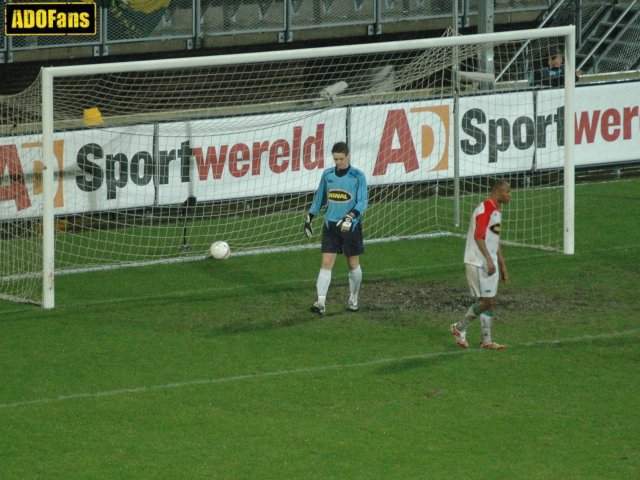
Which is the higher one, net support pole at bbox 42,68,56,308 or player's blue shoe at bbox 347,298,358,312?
net support pole at bbox 42,68,56,308

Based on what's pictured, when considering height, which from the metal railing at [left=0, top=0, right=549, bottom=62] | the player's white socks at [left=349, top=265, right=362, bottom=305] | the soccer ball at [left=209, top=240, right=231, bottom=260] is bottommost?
the player's white socks at [left=349, top=265, right=362, bottom=305]

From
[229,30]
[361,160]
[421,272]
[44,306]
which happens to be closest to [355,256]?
[421,272]

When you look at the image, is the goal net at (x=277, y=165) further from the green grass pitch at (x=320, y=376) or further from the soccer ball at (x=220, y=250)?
the green grass pitch at (x=320, y=376)

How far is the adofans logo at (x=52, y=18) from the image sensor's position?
57.1 feet

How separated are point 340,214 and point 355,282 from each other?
79 cm

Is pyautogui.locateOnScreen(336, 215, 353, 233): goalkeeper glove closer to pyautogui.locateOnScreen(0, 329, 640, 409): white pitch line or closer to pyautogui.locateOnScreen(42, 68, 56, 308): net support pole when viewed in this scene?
pyautogui.locateOnScreen(0, 329, 640, 409): white pitch line

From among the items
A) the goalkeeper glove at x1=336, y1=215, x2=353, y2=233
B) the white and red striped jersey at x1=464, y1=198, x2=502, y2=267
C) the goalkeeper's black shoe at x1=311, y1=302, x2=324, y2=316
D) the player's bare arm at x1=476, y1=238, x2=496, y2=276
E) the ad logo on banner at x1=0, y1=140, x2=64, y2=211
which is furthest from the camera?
the ad logo on banner at x1=0, y1=140, x2=64, y2=211

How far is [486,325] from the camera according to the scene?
1279cm

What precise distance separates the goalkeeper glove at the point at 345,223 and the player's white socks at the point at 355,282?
0.60m

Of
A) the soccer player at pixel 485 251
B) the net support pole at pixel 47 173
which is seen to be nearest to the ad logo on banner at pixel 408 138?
the net support pole at pixel 47 173

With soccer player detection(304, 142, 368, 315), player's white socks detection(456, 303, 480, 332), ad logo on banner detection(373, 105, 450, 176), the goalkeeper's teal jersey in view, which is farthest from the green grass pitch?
ad logo on banner detection(373, 105, 450, 176)

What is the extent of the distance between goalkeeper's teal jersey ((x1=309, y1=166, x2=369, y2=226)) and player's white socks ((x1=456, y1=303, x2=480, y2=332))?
6.67 ft

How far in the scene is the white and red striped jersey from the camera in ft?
40.6

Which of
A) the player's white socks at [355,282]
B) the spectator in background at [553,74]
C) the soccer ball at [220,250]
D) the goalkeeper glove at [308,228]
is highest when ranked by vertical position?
the spectator in background at [553,74]
